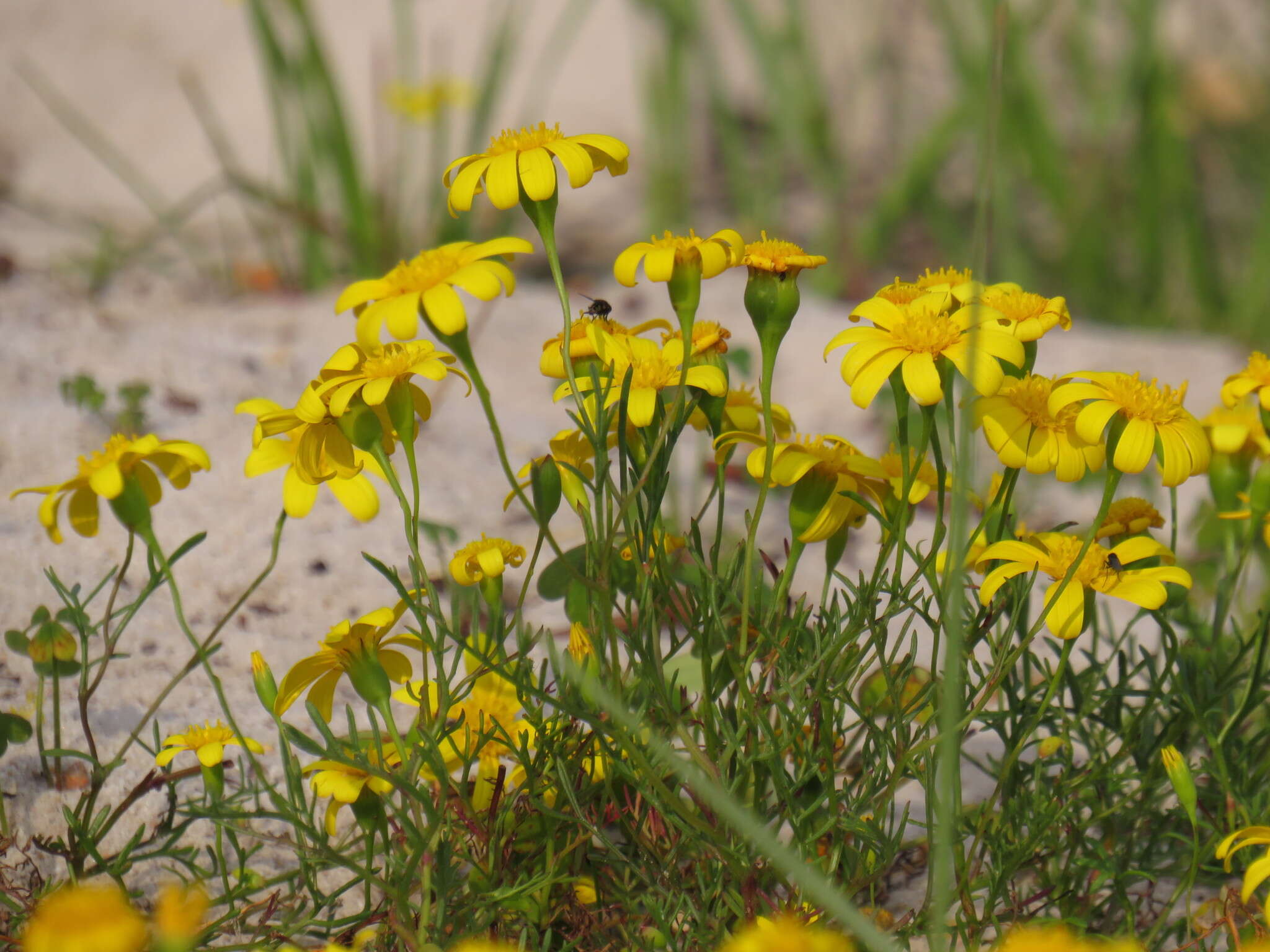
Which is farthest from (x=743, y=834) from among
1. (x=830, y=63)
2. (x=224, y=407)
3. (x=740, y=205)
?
(x=830, y=63)

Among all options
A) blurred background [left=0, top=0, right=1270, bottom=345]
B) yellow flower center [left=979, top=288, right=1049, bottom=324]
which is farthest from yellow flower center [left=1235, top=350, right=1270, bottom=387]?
blurred background [left=0, top=0, right=1270, bottom=345]

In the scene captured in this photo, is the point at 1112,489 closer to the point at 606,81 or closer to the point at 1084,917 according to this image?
the point at 1084,917


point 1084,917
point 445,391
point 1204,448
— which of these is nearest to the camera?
point 1204,448

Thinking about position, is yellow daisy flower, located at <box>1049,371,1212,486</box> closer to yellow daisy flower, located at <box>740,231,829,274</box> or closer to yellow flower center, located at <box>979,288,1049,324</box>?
yellow flower center, located at <box>979,288,1049,324</box>

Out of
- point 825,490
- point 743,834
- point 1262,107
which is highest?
point 1262,107

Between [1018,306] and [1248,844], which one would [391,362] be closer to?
[1018,306]

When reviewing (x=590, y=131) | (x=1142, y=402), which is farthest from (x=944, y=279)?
(x=590, y=131)

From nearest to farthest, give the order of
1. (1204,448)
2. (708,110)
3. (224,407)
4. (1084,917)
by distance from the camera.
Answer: (1204,448) < (1084,917) < (224,407) < (708,110)
